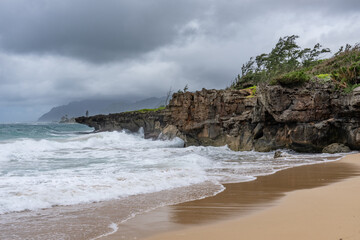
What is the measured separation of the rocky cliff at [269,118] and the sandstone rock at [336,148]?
47 cm

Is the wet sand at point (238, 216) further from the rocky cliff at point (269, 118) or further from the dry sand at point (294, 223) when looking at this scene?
the rocky cliff at point (269, 118)

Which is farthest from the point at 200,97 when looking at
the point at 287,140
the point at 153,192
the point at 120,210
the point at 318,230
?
the point at 318,230

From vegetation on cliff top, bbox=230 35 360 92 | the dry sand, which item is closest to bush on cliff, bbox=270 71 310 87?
vegetation on cliff top, bbox=230 35 360 92

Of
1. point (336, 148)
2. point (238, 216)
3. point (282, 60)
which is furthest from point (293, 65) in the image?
point (238, 216)

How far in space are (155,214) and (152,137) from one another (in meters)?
35.4

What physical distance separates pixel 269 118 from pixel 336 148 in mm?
5664

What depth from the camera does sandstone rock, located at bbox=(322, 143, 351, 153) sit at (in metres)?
19.7

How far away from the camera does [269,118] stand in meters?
23.9

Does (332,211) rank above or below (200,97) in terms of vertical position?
below

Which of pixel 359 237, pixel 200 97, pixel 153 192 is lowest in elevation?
pixel 153 192

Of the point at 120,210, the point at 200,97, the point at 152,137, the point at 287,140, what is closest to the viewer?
the point at 120,210

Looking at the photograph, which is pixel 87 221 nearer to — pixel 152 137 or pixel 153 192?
pixel 153 192

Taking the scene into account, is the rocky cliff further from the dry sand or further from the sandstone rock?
the dry sand

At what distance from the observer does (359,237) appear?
376 cm
